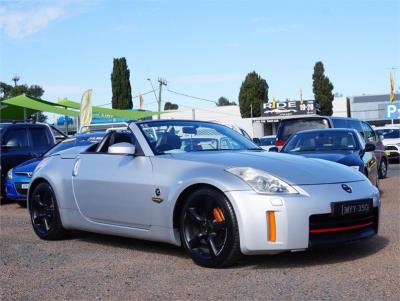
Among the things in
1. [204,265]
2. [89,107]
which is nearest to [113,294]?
[204,265]

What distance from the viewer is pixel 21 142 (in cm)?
1316

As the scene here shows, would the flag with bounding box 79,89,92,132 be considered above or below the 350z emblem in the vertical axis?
above

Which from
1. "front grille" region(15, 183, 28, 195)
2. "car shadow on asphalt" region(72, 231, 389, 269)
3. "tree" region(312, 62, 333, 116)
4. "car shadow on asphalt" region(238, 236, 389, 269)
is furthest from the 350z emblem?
"tree" region(312, 62, 333, 116)

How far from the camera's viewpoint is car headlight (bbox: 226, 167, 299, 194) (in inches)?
200

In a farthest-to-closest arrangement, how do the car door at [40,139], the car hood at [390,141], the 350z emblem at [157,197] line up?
the car hood at [390,141]
the car door at [40,139]
the 350z emblem at [157,197]

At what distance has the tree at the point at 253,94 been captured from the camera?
68.1 metres

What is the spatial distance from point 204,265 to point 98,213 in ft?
5.27

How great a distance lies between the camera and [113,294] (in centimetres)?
459

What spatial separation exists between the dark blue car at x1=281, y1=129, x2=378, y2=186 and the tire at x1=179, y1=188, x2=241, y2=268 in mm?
4809

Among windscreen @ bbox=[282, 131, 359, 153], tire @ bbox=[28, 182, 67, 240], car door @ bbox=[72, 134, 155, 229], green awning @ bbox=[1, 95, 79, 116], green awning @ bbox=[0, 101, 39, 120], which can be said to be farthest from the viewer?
green awning @ bbox=[0, 101, 39, 120]

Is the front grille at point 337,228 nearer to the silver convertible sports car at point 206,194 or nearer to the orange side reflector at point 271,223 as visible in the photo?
the silver convertible sports car at point 206,194

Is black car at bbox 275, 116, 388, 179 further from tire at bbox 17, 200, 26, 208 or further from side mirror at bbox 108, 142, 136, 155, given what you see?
side mirror at bbox 108, 142, 136, 155

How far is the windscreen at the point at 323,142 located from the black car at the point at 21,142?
5414 mm

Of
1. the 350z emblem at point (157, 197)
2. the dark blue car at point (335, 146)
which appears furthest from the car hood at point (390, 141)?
the 350z emblem at point (157, 197)
